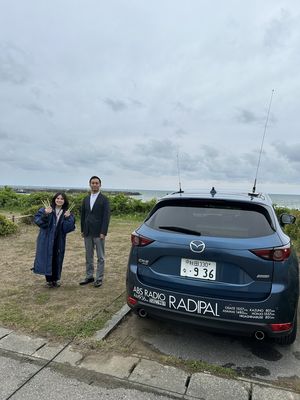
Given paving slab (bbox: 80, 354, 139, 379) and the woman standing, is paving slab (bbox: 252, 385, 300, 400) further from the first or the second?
the woman standing

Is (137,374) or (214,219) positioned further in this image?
(214,219)

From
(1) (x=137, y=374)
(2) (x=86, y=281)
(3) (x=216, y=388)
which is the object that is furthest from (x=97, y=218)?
(3) (x=216, y=388)

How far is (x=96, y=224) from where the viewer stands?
5.53 m

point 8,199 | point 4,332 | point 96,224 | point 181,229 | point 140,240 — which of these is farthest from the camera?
point 8,199

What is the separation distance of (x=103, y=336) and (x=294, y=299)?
196 centimetres

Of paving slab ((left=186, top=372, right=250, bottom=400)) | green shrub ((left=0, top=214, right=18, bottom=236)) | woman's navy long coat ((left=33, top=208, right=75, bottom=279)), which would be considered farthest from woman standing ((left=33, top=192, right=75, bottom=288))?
green shrub ((left=0, top=214, right=18, bottom=236))

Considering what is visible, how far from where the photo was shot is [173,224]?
352cm

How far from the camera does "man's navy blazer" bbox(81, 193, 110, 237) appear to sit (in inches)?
217

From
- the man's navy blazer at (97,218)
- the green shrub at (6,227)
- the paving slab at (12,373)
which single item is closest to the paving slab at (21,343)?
the paving slab at (12,373)

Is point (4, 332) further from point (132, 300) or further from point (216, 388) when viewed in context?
point (216, 388)

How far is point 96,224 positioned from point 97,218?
0.10 meters

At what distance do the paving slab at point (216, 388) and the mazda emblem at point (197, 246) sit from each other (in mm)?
1075

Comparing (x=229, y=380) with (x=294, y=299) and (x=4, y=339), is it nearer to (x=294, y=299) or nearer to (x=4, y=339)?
(x=294, y=299)

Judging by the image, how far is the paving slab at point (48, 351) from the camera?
3.22m
